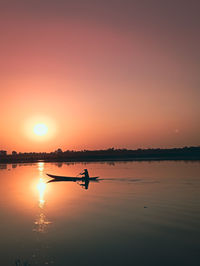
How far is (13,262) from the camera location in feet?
47.1

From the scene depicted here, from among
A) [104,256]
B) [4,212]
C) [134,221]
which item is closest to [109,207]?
[134,221]

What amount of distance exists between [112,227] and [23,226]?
26.3 ft

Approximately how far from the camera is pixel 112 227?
2103 centimetres

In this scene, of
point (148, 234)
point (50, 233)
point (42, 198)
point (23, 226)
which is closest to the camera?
point (148, 234)

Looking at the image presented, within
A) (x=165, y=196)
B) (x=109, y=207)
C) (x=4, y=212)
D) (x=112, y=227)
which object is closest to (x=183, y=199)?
(x=165, y=196)

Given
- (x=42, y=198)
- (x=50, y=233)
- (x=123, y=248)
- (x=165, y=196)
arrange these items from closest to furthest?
(x=123, y=248) < (x=50, y=233) < (x=165, y=196) < (x=42, y=198)

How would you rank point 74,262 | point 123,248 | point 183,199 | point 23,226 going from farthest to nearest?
point 183,199 < point 23,226 < point 123,248 < point 74,262

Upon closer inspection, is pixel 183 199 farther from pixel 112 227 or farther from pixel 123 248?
pixel 123 248

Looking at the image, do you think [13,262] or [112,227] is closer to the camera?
[13,262]

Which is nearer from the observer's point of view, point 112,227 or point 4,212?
point 112,227

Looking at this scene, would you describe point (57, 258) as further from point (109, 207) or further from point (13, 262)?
point (109, 207)

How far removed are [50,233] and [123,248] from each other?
6.60 metres

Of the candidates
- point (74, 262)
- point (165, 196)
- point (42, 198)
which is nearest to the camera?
point (74, 262)

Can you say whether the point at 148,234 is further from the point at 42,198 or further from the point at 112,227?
the point at 42,198
